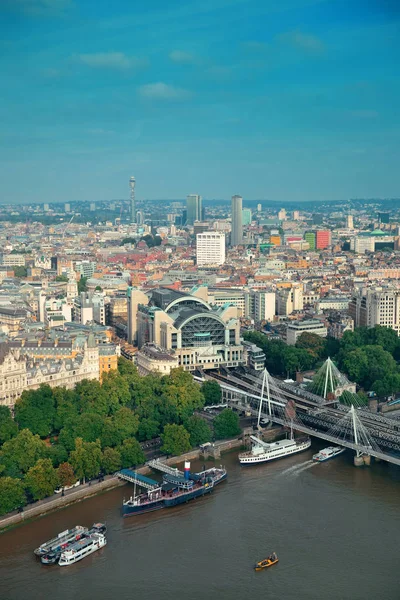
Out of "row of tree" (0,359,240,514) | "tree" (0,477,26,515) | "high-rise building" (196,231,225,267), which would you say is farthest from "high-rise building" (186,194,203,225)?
"tree" (0,477,26,515)

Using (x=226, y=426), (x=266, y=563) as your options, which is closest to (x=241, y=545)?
(x=266, y=563)

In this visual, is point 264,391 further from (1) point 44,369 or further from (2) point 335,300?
(2) point 335,300

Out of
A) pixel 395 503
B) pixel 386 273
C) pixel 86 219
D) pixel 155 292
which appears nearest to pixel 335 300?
pixel 155 292

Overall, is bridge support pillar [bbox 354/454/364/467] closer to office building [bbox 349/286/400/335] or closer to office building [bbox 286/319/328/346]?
office building [bbox 286/319/328/346]

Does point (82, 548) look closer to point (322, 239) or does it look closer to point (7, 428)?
point (7, 428)

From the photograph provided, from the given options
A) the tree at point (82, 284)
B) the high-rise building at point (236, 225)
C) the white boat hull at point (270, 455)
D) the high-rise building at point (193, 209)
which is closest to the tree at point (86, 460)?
the white boat hull at point (270, 455)

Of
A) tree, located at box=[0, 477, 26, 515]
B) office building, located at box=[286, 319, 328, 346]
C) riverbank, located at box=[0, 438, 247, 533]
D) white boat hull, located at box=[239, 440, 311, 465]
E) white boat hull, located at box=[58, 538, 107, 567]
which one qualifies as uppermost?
office building, located at box=[286, 319, 328, 346]
